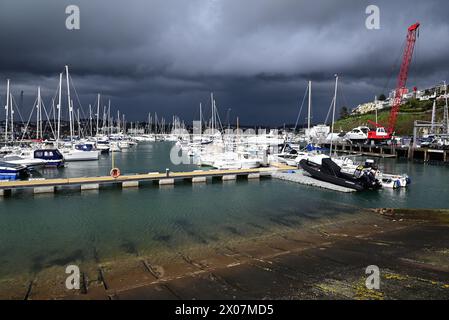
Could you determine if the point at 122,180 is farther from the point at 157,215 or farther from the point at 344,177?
the point at 344,177

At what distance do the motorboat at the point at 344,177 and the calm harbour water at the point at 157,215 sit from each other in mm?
1478

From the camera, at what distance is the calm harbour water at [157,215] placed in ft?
48.9

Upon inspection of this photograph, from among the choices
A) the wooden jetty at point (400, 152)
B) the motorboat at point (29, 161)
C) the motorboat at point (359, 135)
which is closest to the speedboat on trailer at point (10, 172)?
the motorboat at point (29, 161)

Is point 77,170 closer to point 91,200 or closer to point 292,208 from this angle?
point 91,200

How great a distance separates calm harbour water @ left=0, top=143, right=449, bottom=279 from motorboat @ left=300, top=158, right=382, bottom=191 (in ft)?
4.85

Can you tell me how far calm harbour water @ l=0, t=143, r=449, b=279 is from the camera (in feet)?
48.9

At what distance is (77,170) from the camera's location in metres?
43.7

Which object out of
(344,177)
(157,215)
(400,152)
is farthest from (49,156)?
(400,152)

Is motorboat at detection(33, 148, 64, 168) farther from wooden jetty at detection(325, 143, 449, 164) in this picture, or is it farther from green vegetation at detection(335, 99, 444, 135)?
green vegetation at detection(335, 99, 444, 135)

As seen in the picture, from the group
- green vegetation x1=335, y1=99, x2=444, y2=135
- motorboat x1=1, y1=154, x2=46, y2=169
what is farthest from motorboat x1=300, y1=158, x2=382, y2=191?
green vegetation x1=335, y1=99, x2=444, y2=135

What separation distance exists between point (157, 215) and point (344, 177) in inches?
710

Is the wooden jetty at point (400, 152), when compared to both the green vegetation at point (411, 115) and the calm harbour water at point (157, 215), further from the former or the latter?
the green vegetation at point (411, 115)
